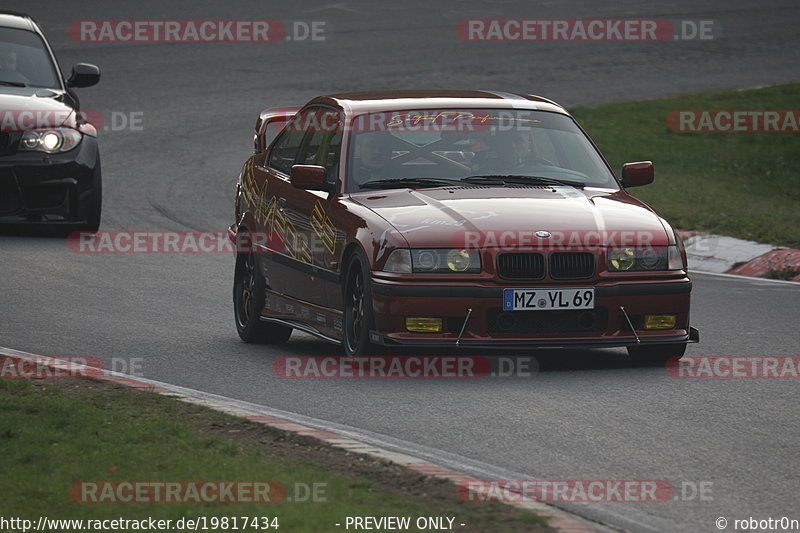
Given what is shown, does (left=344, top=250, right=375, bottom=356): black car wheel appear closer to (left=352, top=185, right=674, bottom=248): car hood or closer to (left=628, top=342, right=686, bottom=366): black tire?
(left=352, top=185, right=674, bottom=248): car hood

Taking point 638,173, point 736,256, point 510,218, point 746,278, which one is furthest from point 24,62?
point 510,218

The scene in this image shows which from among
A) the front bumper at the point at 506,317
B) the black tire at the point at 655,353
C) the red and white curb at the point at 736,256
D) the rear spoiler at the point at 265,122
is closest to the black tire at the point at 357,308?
the front bumper at the point at 506,317

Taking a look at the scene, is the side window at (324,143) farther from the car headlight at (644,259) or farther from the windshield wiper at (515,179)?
the car headlight at (644,259)

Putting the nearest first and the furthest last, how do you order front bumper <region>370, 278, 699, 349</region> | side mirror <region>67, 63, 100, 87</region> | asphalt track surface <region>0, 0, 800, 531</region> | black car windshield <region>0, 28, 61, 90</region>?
1. asphalt track surface <region>0, 0, 800, 531</region>
2. front bumper <region>370, 278, 699, 349</region>
3. black car windshield <region>0, 28, 61, 90</region>
4. side mirror <region>67, 63, 100, 87</region>

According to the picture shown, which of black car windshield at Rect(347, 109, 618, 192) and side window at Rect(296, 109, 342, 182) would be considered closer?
black car windshield at Rect(347, 109, 618, 192)

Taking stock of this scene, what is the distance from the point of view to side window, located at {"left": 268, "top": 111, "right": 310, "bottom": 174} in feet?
37.6

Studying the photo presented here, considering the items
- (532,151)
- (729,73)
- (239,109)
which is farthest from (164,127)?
(532,151)

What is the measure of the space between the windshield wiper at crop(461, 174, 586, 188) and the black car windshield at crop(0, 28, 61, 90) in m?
7.36

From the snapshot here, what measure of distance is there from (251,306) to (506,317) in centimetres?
257

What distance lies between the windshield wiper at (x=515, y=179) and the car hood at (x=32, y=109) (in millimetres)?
6592

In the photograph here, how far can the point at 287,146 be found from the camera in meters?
11.6

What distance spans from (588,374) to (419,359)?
1053mm

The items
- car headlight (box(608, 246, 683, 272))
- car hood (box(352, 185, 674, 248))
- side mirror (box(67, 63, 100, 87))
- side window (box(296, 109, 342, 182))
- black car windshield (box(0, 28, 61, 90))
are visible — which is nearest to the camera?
car hood (box(352, 185, 674, 248))

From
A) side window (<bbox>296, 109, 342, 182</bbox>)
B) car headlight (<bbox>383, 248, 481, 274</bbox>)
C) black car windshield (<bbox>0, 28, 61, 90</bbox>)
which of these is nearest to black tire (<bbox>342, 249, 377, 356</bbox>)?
car headlight (<bbox>383, 248, 481, 274</bbox>)
